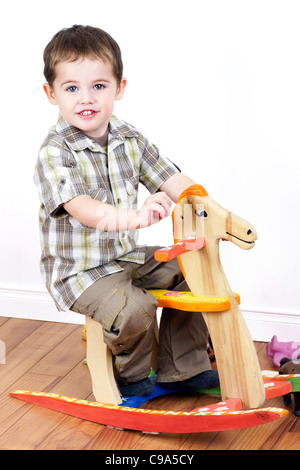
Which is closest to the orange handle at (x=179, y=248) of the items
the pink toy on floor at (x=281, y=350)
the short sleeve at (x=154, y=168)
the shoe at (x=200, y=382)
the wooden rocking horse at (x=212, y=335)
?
the wooden rocking horse at (x=212, y=335)

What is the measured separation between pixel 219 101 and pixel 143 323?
0.65 metres

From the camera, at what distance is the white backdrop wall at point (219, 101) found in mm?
1796

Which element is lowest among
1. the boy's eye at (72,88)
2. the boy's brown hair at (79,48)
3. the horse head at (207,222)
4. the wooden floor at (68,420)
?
the wooden floor at (68,420)

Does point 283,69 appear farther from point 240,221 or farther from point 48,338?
point 48,338

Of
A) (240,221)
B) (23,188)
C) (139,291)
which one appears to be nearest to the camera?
(240,221)

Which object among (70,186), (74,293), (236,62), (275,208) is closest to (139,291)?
(74,293)

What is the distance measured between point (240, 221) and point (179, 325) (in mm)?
323

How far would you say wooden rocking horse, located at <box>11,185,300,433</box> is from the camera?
1375mm

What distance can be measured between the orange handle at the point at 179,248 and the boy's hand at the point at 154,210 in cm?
6

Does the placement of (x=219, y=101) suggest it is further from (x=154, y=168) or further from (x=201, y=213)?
(x=201, y=213)

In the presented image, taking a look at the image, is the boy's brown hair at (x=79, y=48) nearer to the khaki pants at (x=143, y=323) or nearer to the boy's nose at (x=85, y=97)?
the boy's nose at (x=85, y=97)

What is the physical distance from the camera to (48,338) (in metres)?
1.96

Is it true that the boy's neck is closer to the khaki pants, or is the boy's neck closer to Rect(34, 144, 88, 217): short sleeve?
Rect(34, 144, 88, 217): short sleeve

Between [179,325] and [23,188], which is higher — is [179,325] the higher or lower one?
the lower one
